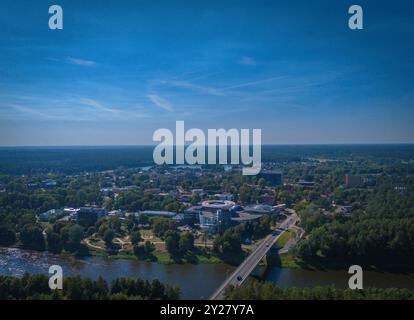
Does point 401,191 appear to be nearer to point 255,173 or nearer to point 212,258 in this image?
point 255,173

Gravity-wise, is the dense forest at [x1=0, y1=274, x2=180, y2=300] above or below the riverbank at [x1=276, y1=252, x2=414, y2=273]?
above

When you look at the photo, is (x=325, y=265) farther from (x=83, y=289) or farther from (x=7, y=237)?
(x=7, y=237)

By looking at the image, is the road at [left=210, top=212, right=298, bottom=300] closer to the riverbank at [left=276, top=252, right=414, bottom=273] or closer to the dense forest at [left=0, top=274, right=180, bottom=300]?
the riverbank at [left=276, top=252, right=414, bottom=273]

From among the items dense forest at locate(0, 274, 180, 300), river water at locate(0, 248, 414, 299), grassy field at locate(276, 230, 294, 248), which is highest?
dense forest at locate(0, 274, 180, 300)

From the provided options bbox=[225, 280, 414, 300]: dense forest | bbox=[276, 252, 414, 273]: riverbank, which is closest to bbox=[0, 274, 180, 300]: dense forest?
bbox=[225, 280, 414, 300]: dense forest

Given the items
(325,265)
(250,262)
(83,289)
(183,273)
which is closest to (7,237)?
(183,273)

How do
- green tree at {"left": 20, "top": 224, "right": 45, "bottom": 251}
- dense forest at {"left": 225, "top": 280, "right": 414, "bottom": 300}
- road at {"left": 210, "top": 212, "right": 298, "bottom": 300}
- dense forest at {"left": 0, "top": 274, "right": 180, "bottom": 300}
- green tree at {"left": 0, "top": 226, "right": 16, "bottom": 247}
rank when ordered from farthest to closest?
1. green tree at {"left": 0, "top": 226, "right": 16, "bottom": 247}
2. green tree at {"left": 20, "top": 224, "right": 45, "bottom": 251}
3. road at {"left": 210, "top": 212, "right": 298, "bottom": 300}
4. dense forest at {"left": 0, "top": 274, "right": 180, "bottom": 300}
5. dense forest at {"left": 225, "top": 280, "right": 414, "bottom": 300}

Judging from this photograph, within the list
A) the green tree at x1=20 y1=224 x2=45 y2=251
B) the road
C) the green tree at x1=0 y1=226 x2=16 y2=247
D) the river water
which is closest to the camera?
the road

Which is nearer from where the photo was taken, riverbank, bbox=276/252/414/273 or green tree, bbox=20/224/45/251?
riverbank, bbox=276/252/414/273
